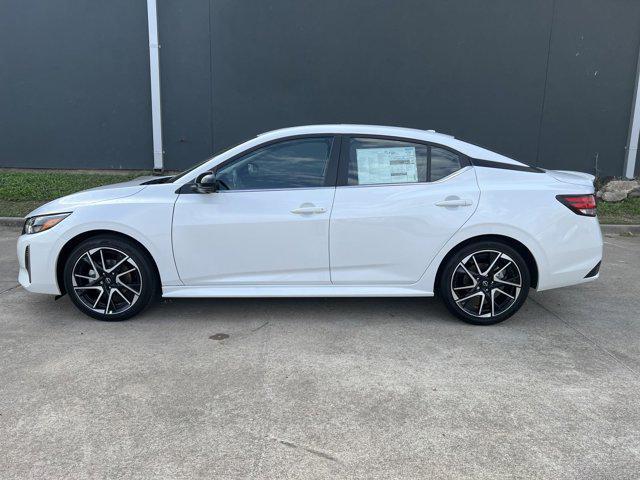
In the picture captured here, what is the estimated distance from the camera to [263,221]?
13.7 feet

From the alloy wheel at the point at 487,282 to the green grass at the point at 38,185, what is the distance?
7.45 meters

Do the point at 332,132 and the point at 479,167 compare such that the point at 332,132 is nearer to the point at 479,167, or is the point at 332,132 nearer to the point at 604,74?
the point at 479,167

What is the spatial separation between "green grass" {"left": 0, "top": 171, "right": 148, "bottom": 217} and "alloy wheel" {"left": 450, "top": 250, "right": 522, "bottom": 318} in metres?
7.45

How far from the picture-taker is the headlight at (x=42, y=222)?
4277 mm

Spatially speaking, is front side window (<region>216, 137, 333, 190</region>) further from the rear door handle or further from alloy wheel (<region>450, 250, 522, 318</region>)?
alloy wheel (<region>450, 250, 522, 318</region>)

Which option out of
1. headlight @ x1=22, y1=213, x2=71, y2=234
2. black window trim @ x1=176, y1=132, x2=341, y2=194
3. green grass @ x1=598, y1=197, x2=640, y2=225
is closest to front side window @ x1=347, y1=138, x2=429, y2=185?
black window trim @ x1=176, y1=132, x2=341, y2=194

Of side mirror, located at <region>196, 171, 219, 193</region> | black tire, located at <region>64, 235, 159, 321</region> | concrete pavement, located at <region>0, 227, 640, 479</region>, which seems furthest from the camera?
black tire, located at <region>64, 235, 159, 321</region>

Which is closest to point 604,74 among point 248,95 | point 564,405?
point 248,95

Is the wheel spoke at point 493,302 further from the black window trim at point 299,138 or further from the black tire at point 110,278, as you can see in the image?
the black tire at point 110,278

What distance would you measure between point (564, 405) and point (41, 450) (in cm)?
293

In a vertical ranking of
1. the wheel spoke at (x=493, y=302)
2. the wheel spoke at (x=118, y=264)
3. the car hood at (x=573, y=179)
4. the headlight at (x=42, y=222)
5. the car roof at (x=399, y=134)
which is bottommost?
the wheel spoke at (x=493, y=302)

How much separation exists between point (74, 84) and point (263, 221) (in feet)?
26.6

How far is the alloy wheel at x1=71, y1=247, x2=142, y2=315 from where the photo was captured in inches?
168

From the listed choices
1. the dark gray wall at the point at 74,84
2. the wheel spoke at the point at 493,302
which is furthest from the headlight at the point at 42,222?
the dark gray wall at the point at 74,84
